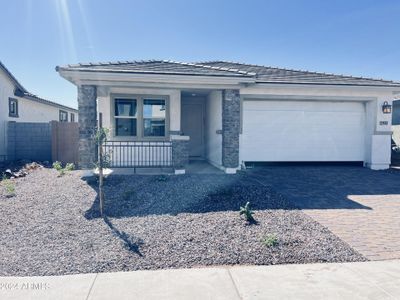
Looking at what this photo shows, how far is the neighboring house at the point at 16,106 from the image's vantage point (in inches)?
555

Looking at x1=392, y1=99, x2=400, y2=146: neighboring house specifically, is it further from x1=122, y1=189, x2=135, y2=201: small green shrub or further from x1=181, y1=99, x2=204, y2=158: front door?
x1=122, y1=189, x2=135, y2=201: small green shrub

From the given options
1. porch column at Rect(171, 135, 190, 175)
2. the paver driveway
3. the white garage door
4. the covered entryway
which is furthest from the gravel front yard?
the covered entryway

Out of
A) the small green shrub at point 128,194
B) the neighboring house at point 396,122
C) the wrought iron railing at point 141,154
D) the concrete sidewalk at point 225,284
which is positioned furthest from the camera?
the neighboring house at point 396,122

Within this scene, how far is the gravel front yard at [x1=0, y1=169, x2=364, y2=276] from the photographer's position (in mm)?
4184

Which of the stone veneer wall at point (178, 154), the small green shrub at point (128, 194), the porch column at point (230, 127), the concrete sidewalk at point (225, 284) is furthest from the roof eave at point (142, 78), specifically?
the concrete sidewalk at point (225, 284)

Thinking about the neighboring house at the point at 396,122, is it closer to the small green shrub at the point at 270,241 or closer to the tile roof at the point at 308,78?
the tile roof at the point at 308,78

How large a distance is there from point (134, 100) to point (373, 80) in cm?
958

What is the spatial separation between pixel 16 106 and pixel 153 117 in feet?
33.2

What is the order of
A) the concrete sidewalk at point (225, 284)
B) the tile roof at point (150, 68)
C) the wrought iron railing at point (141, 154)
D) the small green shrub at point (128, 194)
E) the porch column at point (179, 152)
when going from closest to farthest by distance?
1. the concrete sidewalk at point (225, 284)
2. the small green shrub at point (128, 194)
3. the tile roof at point (150, 68)
4. the porch column at point (179, 152)
5. the wrought iron railing at point (141, 154)

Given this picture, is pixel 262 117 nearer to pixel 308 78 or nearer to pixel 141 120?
pixel 308 78

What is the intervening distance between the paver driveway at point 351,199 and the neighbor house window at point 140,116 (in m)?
3.97

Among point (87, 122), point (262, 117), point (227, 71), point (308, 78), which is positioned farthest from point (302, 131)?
point (87, 122)

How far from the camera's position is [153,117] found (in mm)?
10648

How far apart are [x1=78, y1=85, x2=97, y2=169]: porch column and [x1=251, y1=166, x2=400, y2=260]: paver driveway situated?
5.33 m
